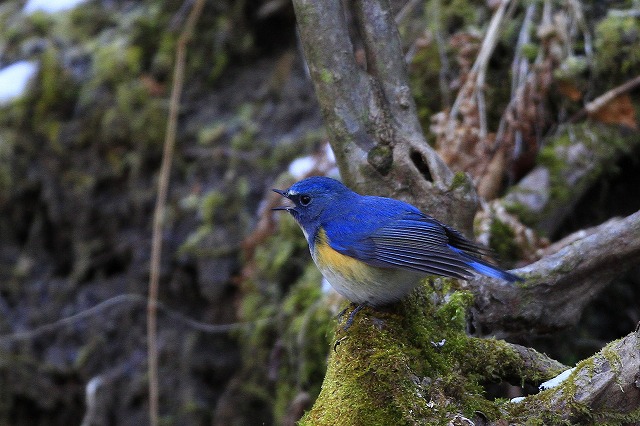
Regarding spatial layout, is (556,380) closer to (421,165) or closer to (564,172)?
(421,165)

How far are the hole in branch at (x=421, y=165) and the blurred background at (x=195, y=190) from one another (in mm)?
944

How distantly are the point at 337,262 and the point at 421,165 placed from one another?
75 cm

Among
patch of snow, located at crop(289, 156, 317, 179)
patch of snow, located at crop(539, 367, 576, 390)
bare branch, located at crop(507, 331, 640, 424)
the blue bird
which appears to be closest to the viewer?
bare branch, located at crop(507, 331, 640, 424)

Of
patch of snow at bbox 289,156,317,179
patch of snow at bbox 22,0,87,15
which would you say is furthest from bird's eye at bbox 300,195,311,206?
patch of snow at bbox 22,0,87,15

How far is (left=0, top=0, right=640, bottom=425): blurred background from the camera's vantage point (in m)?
4.61

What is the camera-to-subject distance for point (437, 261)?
2736 millimetres

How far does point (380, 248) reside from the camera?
2990 mm

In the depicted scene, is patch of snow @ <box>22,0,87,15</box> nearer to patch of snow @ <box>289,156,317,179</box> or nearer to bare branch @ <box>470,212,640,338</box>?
patch of snow @ <box>289,156,317,179</box>

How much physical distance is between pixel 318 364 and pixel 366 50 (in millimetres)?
1993

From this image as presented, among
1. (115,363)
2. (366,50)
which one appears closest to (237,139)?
(115,363)

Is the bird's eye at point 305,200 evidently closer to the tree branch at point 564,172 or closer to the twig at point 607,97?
the tree branch at point 564,172

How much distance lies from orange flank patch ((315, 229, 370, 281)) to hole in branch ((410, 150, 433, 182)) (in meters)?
0.61

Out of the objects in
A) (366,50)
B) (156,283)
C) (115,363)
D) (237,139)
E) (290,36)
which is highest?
(366,50)

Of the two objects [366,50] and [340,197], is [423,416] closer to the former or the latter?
[340,197]
